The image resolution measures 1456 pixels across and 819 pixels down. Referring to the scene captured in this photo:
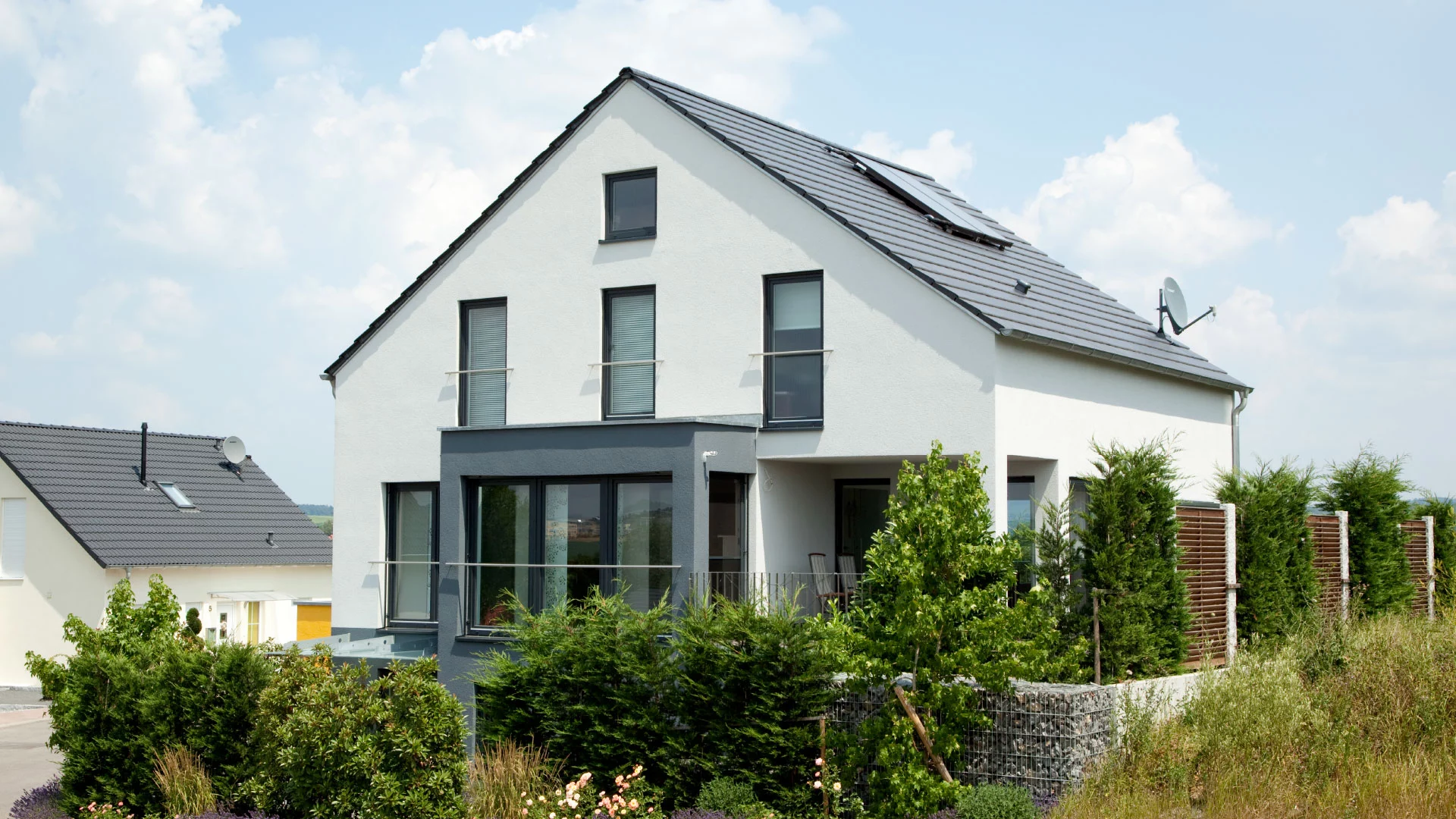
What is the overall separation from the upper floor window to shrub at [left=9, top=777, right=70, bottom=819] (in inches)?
349

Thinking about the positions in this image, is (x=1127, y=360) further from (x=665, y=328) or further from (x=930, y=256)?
(x=665, y=328)

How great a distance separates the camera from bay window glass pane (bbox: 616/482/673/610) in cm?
1568

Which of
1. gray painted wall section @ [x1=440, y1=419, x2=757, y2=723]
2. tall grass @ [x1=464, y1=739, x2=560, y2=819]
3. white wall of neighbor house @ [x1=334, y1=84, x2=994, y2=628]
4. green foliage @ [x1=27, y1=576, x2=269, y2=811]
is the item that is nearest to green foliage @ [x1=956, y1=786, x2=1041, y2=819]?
tall grass @ [x1=464, y1=739, x2=560, y2=819]

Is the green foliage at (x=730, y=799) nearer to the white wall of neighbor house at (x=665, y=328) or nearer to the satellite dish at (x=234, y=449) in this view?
the white wall of neighbor house at (x=665, y=328)

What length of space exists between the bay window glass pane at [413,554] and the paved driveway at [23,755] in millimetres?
4605

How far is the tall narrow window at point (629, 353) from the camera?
56.4 ft

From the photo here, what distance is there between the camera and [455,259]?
18797mm

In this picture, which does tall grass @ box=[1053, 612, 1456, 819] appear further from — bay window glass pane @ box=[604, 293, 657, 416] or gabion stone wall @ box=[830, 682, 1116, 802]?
bay window glass pane @ box=[604, 293, 657, 416]

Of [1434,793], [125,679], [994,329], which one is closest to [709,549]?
[994,329]

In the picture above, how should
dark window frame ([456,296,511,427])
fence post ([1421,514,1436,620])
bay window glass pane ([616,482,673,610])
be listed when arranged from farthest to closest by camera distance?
1. fence post ([1421,514,1436,620])
2. dark window frame ([456,296,511,427])
3. bay window glass pane ([616,482,673,610])

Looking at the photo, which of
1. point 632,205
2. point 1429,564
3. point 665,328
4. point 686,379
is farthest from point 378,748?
point 1429,564

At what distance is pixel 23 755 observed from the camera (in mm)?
18781

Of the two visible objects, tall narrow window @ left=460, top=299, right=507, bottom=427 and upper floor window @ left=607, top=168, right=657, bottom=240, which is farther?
tall narrow window @ left=460, top=299, right=507, bottom=427

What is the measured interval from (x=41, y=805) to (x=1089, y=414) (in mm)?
12216
